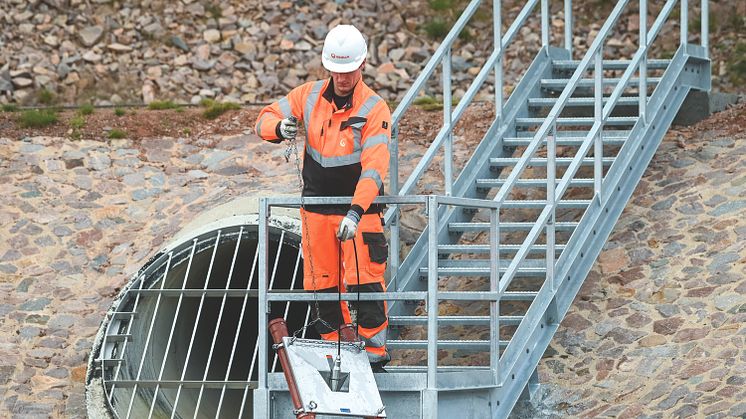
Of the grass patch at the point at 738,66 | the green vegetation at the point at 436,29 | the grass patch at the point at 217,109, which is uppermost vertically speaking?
the green vegetation at the point at 436,29

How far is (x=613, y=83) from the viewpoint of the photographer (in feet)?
44.5

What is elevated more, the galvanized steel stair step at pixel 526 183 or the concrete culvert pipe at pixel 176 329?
the galvanized steel stair step at pixel 526 183

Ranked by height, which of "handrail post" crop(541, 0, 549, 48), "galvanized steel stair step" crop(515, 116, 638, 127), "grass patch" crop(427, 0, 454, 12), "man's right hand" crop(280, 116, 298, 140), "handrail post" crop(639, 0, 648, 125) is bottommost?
"man's right hand" crop(280, 116, 298, 140)

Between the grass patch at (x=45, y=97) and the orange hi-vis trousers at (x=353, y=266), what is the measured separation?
26.0ft

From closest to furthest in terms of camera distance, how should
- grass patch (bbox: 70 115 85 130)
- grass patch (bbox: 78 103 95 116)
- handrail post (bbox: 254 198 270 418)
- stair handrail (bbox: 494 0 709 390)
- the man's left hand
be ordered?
1. the man's left hand
2. handrail post (bbox: 254 198 270 418)
3. stair handrail (bbox: 494 0 709 390)
4. grass patch (bbox: 70 115 85 130)
5. grass patch (bbox: 78 103 95 116)

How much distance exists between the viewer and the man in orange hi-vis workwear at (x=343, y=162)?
10102 mm

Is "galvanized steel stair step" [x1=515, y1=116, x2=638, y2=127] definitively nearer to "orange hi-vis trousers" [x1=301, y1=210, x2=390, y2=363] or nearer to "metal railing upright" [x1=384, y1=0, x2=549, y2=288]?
"metal railing upright" [x1=384, y1=0, x2=549, y2=288]

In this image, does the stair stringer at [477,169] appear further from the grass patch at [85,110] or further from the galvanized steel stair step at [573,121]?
the grass patch at [85,110]

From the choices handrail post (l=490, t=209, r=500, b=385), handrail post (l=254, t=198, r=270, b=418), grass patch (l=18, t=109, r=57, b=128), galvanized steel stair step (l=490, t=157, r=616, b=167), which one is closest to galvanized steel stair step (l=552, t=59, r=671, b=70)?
galvanized steel stair step (l=490, t=157, r=616, b=167)

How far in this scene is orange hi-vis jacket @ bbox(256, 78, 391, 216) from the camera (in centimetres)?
1012

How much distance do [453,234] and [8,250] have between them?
14.1ft

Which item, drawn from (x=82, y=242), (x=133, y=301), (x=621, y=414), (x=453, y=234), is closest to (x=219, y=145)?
(x=82, y=242)

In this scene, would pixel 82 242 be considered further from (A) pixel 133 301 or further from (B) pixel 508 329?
(B) pixel 508 329

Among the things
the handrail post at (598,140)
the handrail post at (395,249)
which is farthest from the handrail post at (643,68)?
the handrail post at (395,249)
